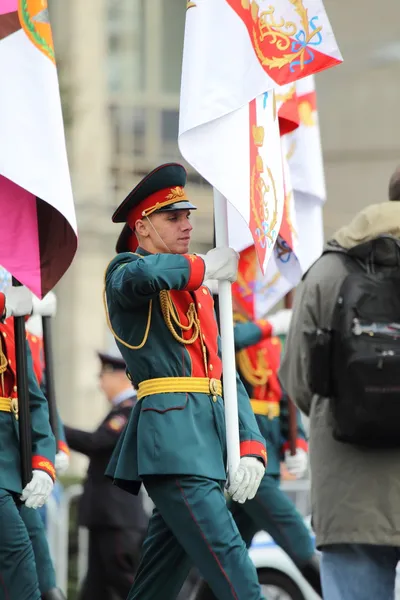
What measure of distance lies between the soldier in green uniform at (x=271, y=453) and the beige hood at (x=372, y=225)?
212 centimetres

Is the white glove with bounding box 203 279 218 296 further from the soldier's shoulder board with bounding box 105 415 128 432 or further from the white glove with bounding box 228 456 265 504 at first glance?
the soldier's shoulder board with bounding box 105 415 128 432

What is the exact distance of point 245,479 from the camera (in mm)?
6105

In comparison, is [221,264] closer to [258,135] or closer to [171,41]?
[258,135]

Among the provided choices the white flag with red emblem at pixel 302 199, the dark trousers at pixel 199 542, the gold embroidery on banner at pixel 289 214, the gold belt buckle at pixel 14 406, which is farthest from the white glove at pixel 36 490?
the white flag with red emblem at pixel 302 199

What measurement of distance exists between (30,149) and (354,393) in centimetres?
159

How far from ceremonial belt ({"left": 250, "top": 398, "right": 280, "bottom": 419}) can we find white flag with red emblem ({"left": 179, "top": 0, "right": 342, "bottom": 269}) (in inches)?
101

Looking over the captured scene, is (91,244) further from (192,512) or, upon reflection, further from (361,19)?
(192,512)

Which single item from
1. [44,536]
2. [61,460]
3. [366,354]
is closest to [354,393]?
[366,354]

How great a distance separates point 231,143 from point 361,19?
17.3 m

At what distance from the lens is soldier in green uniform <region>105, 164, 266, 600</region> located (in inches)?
238

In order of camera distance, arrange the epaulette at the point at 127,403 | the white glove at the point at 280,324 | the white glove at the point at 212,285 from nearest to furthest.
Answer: the white glove at the point at 212,285
the white glove at the point at 280,324
the epaulette at the point at 127,403

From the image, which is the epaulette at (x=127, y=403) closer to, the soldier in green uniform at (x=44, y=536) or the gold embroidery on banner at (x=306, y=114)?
the soldier in green uniform at (x=44, y=536)

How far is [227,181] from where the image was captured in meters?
6.32

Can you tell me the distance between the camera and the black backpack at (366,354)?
6.15 meters
